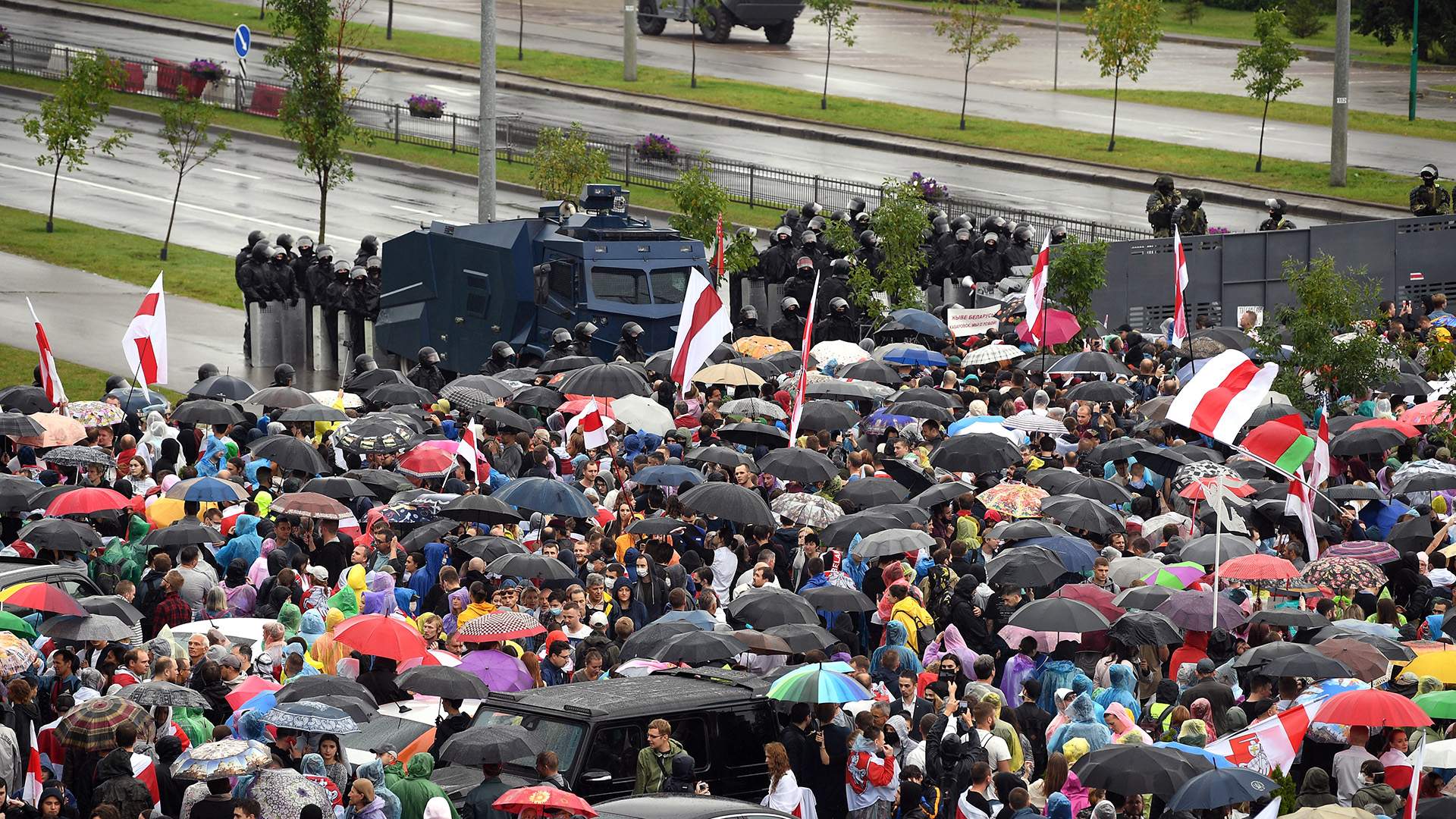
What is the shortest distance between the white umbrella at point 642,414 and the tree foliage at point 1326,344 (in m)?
8.15

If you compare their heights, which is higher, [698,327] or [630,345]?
[698,327]

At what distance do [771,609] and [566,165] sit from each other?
2530 cm

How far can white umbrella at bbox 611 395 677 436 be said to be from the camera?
73.8ft

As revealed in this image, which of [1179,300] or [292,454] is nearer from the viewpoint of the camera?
[292,454]

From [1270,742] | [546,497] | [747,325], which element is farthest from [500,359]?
[1270,742]

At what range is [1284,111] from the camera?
54.0 meters

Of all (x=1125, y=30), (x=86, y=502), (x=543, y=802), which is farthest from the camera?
(x=1125, y=30)

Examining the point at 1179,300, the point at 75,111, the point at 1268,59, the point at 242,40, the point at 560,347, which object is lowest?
the point at 560,347

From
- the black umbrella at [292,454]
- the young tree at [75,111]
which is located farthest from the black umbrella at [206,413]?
the young tree at [75,111]

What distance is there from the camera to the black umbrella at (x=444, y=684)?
13.6 metres

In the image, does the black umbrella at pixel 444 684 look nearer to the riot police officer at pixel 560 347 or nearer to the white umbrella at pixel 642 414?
the white umbrella at pixel 642 414

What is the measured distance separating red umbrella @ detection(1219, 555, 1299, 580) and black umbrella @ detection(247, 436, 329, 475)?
9.12m

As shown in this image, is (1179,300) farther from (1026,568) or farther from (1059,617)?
(1059,617)

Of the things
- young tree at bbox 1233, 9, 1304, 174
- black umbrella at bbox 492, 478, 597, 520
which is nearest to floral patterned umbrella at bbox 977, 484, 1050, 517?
black umbrella at bbox 492, 478, 597, 520
